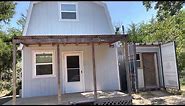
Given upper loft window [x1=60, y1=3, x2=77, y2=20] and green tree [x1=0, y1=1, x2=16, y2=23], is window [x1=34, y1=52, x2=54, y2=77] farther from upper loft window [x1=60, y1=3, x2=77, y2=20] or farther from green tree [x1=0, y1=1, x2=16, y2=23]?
green tree [x1=0, y1=1, x2=16, y2=23]

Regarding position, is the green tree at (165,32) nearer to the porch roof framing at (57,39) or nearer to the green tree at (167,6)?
the green tree at (167,6)

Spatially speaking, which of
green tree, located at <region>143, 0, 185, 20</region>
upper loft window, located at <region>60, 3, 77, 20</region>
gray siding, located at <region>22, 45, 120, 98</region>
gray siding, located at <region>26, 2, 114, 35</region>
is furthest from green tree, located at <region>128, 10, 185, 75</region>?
upper loft window, located at <region>60, 3, 77, 20</region>

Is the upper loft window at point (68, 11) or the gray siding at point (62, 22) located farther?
the upper loft window at point (68, 11)

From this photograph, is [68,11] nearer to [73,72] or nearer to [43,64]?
[43,64]

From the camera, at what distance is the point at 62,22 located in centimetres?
1202

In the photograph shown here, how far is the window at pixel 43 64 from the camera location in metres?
11.5

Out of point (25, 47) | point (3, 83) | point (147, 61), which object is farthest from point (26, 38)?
point (3, 83)

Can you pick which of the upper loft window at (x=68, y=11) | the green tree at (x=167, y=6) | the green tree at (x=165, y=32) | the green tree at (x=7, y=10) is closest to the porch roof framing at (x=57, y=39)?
the green tree at (x=167, y=6)

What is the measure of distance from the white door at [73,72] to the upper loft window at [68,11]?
2016 millimetres

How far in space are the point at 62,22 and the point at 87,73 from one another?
3.18 meters

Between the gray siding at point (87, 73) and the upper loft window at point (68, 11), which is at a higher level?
the upper loft window at point (68, 11)

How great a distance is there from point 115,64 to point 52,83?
12.3 feet

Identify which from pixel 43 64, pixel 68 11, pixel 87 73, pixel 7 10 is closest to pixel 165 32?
pixel 87 73

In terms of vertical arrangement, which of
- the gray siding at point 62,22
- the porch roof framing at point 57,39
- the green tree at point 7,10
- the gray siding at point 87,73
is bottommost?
the gray siding at point 87,73
